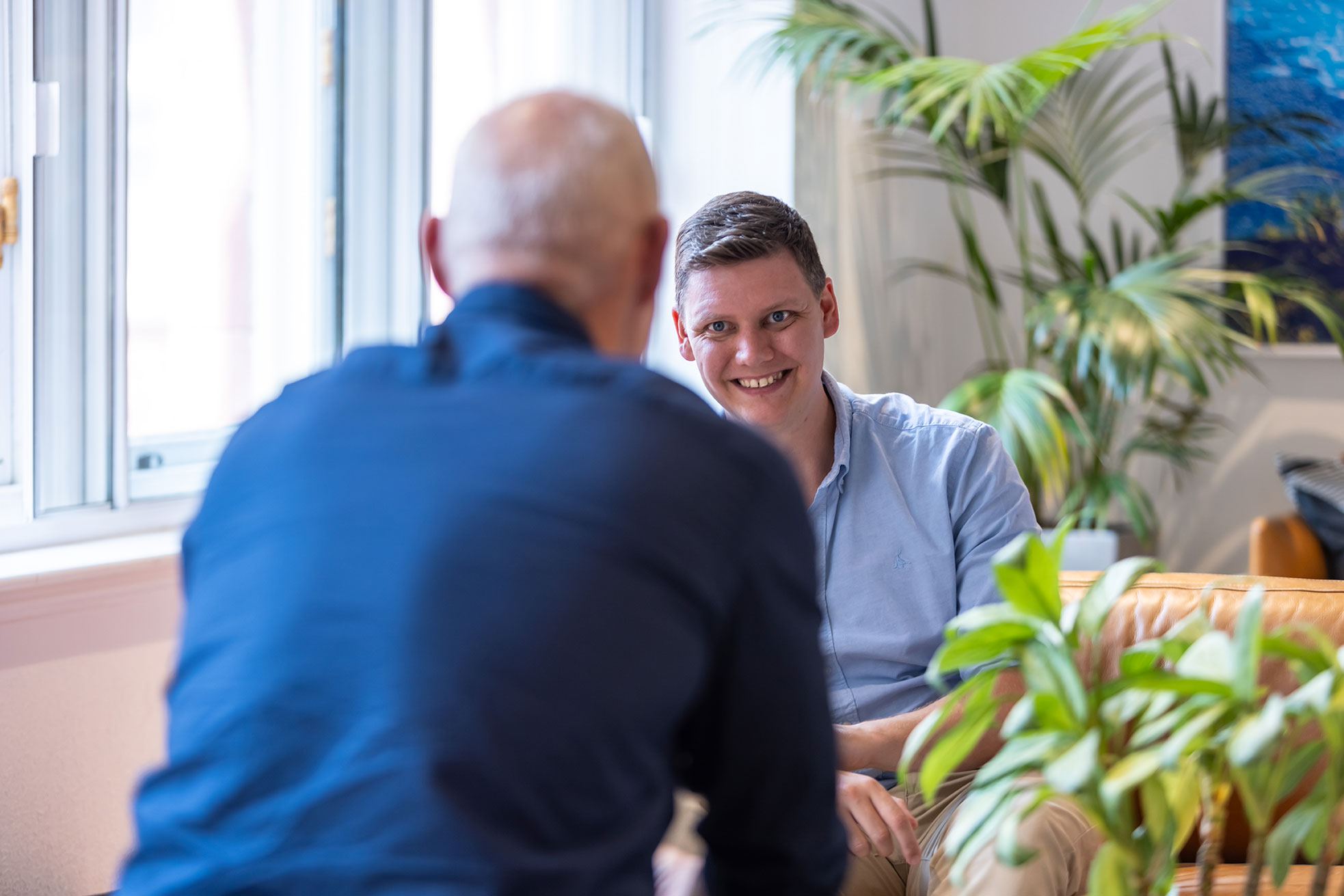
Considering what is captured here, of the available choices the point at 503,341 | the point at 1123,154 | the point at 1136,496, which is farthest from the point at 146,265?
the point at 1123,154

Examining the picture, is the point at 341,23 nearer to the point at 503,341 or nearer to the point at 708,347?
the point at 708,347

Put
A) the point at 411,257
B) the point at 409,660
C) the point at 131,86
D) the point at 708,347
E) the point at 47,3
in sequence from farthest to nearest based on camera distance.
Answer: the point at 411,257
the point at 131,86
the point at 47,3
the point at 708,347
the point at 409,660

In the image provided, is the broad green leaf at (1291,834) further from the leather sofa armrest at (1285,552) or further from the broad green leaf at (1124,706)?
the leather sofa armrest at (1285,552)

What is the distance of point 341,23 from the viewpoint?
278 cm

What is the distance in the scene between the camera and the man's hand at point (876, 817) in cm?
150

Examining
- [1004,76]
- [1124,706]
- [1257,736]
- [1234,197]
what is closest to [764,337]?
[1124,706]

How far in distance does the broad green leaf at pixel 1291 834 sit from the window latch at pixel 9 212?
209 cm

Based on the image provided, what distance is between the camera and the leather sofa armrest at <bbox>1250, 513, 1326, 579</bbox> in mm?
3072

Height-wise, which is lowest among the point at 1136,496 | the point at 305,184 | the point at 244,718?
the point at 1136,496

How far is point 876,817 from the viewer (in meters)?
1.52

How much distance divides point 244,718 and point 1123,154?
3.91 metres

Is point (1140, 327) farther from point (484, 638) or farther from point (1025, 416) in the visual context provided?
point (484, 638)

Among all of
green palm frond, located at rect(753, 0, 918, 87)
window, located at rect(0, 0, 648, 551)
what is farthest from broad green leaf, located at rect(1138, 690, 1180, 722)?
green palm frond, located at rect(753, 0, 918, 87)

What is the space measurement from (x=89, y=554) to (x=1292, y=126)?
3431 mm
